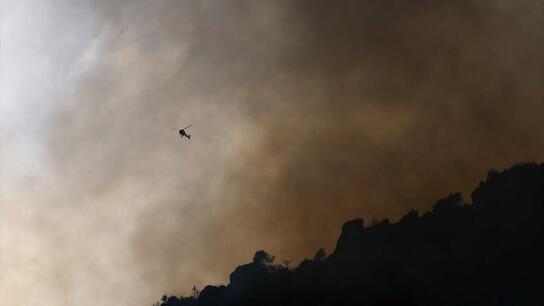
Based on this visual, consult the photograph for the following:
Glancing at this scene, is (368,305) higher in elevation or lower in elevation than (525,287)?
higher

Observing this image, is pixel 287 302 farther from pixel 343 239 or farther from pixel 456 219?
pixel 456 219

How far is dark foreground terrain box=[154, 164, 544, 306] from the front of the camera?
8119 cm

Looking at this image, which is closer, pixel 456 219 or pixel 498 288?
pixel 498 288

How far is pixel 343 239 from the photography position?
98062 millimetres

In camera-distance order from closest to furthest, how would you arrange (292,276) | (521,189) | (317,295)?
1. (521,189)
2. (317,295)
3. (292,276)

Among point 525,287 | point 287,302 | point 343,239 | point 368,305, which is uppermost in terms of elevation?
point 343,239

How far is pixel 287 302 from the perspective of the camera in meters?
96.8

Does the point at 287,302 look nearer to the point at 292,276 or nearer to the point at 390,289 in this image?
the point at 292,276

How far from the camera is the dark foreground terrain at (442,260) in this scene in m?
81.2

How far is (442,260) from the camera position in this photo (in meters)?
86.6

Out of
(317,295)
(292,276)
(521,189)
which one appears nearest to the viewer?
(521,189)

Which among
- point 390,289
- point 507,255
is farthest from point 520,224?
point 390,289

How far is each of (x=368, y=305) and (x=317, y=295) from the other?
10098 mm

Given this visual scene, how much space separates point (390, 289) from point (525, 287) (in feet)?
59.3
